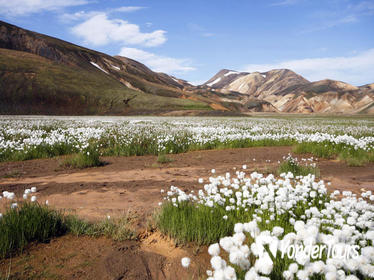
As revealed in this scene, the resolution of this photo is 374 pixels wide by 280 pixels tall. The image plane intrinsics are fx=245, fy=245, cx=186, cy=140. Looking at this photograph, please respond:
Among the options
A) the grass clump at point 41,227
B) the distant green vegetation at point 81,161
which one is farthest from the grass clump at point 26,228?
the distant green vegetation at point 81,161

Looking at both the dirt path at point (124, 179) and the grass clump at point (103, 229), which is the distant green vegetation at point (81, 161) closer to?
the dirt path at point (124, 179)

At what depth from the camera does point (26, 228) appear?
3617 millimetres

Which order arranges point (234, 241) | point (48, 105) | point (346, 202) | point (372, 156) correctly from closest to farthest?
1. point (234, 241)
2. point (346, 202)
3. point (372, 156)
4. point (48, 105)

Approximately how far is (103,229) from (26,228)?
109 centimetres

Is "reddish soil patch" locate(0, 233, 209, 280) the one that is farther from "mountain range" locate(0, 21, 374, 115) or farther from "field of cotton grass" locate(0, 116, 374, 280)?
"mountain range" locate(0, 21, 374, 115)

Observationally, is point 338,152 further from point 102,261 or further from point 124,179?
point 102,261

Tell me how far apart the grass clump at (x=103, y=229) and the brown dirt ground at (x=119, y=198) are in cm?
11

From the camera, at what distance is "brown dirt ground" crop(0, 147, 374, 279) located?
10.2ft

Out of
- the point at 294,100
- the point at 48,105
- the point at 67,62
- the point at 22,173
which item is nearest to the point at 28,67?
the point at 48,105

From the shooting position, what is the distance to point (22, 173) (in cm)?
832

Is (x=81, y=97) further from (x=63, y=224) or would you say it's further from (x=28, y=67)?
(x=63, y=224)

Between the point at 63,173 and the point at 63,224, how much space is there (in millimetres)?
4976

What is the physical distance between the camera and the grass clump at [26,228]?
335 cm

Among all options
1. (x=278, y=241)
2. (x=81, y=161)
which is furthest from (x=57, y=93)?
(x=278, y=241)
